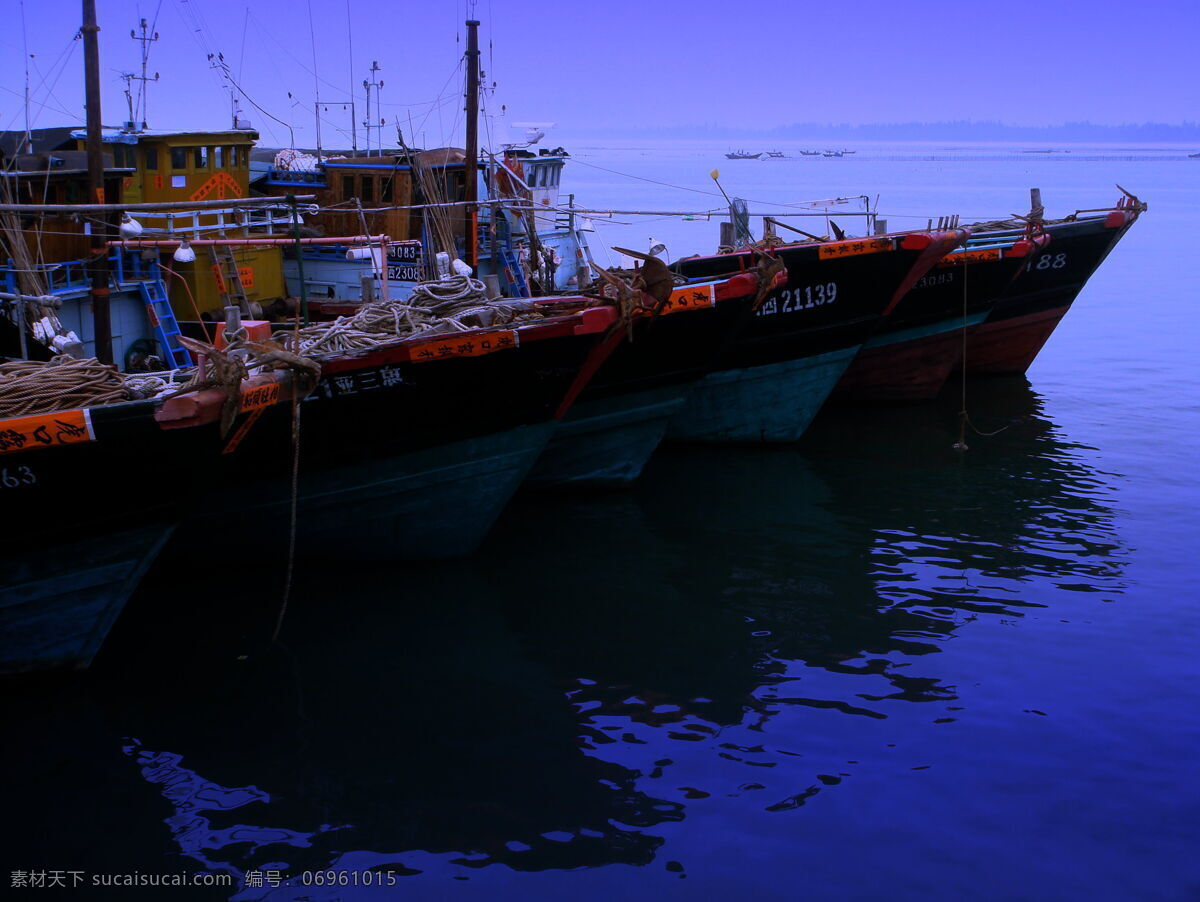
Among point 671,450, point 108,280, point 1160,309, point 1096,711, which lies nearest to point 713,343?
point 671,450

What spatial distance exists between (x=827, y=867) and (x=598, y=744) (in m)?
1.86

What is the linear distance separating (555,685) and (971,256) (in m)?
11.5

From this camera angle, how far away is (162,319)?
13227mm

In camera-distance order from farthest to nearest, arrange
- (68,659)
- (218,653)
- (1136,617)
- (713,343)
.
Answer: (713,343) → (1136,617) → (218,653) → (68,659)

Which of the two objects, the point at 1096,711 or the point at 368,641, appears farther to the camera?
the point at 368,641

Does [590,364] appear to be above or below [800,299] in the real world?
below

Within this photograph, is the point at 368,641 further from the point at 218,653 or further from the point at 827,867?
the point at 827,867

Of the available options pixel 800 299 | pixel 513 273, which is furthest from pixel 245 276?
pixel 800 299

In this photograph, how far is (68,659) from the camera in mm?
7965

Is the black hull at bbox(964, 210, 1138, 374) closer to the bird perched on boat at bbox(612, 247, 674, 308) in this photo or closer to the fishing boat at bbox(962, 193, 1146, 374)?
the fishing boat at bbox(962, 193, 1146, 374)

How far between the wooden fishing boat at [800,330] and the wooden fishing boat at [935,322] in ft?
3.37

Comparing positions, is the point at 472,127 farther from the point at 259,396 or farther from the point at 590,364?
the point at 259,396

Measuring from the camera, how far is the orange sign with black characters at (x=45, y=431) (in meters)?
6.94

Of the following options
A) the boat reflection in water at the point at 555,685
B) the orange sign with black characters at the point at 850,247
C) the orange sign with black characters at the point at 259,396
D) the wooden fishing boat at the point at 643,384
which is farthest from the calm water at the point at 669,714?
the orange sign with black characters at the point at 850,247
